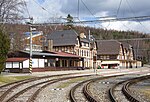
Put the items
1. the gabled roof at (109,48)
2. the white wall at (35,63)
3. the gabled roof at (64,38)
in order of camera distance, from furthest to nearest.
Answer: the gabled roof at (109,48) → the gabled roof at (64,38) → the white wall at (35,63)

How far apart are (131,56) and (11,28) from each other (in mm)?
90206

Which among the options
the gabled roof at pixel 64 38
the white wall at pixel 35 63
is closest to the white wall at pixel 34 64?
the white wall at pixel 35 63

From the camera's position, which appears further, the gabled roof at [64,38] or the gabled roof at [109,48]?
the gabled roof at [109,48]

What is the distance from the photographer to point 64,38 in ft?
286

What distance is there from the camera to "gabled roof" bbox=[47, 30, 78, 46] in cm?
8481

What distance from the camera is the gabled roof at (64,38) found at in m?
84.8

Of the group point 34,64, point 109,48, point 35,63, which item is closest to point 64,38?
point 109,48

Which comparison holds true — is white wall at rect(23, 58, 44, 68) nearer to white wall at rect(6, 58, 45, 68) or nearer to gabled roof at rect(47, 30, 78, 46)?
white wall at rect(6, 58, 45, 68)

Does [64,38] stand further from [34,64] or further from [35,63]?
[34,64]

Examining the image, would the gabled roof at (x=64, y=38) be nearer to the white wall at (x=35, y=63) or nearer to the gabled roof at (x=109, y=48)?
the gabled roof at (x=109, y=48)

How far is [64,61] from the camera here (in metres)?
66.8

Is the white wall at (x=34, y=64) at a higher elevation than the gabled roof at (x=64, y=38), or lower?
lower

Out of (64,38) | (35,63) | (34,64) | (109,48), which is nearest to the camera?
(34,64)

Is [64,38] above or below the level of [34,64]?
above
